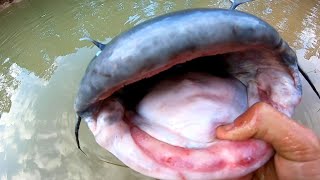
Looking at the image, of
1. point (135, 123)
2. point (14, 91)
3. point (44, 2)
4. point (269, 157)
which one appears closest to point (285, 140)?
point (269, 157)

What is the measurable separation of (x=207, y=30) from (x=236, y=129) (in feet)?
0.64

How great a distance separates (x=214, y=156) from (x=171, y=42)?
224 millimetres

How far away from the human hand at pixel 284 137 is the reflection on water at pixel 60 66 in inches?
21.5

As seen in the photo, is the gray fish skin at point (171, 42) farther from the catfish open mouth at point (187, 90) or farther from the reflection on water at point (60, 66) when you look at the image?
the reflection on water at point (60, 66)

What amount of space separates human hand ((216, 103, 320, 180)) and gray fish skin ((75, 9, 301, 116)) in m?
0.12

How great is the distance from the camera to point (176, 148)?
0.95 meters

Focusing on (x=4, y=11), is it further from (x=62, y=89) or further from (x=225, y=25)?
(x=225, y=25)

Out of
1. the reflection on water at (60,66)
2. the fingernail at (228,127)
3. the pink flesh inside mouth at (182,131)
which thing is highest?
the fingernail at (228,127)

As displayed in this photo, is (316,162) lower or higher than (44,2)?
higher

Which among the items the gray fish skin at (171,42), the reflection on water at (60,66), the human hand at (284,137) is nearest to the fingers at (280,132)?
the human hand at (284,137)

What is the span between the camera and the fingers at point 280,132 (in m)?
0.90

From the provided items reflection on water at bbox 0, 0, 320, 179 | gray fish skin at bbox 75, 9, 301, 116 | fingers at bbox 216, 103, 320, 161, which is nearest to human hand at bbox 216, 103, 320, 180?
fingers at bbox 216, 103, 320, 161

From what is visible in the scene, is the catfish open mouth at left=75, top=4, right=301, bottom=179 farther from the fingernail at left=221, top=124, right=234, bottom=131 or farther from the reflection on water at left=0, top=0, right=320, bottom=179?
the reflection on water at left=0, top=0, right=320, bottom=179

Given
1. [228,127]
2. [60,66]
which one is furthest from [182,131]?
[60,66]
